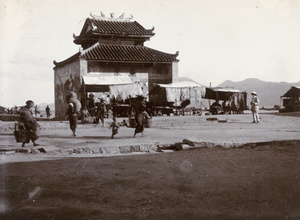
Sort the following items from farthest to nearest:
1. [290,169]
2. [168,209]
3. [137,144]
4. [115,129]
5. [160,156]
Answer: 1. [115,129]
2. [137,144]
3. [160,156]
4. [290,169]
5. [168,209]

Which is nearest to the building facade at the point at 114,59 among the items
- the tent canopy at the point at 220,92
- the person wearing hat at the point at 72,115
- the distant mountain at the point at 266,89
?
the tent canopy at the point at 220,92

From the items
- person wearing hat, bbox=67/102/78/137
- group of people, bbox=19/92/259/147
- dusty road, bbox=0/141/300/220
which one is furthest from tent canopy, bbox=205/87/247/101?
dusty road, bbox=0/141/300/220

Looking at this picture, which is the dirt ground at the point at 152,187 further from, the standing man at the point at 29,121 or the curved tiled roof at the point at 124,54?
the curved tiled roof at the point at 124,54

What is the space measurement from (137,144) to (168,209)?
4.26m

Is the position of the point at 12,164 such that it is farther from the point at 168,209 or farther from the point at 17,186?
the point at 168,209

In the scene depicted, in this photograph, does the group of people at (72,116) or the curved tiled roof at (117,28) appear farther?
the curved tiled roof at (117,28)

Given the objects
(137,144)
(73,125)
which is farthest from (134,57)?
(137,144)

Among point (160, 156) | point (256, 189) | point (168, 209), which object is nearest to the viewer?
point (168, 209)

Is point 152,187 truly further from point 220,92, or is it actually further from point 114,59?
point 220,92

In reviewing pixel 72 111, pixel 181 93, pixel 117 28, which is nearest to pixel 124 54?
pixel 117 28

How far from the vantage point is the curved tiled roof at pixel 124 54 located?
64.1 feet

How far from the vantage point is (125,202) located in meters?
3.66

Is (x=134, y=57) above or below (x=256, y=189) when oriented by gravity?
above

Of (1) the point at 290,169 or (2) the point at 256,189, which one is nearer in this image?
(2) the point at 256,189
